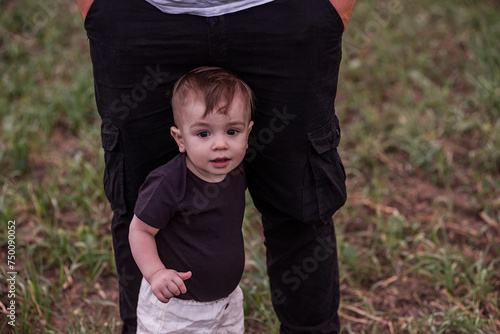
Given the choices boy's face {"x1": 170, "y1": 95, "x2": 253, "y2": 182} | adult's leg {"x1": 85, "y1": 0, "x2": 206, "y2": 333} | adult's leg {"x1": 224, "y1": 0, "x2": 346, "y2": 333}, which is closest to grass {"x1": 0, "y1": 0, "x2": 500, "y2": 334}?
adult's leg {"x1": 224, "y1": 0, "x2": 346, "y2": 333}

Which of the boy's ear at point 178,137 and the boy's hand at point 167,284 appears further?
the boy's ear at point 178,137

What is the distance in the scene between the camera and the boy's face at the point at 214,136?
5.51 feet

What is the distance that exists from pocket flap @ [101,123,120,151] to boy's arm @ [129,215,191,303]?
24cm

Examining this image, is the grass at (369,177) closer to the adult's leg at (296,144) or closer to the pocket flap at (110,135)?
the adult's leg at (296,144)

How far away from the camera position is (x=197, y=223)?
1.74m

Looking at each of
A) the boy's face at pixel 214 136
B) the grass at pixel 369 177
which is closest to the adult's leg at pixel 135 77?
the boy's face at pixel 214 136

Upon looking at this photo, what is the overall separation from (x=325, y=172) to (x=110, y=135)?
612mm

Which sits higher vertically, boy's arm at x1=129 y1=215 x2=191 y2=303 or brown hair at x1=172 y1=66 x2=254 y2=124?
brown hair at x1=172 y1=66 x2=254 y2=124

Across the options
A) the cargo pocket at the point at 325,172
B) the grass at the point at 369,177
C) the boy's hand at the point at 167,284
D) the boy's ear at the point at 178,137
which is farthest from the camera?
the grass at the point at 369,177

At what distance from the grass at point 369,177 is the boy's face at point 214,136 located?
3.10 feet

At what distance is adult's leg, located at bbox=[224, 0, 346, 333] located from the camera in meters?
1.69

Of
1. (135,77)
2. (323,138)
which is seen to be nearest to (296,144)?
(323,138)

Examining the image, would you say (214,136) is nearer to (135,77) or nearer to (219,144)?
(219,144)

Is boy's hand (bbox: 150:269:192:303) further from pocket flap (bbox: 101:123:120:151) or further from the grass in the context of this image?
the grass
